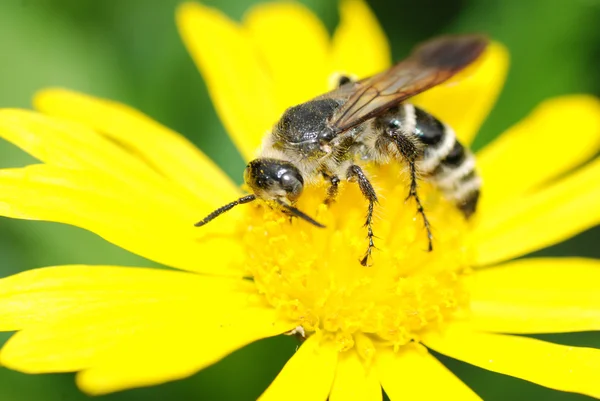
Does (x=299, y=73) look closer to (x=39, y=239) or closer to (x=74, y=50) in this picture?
(x=74, y=50)

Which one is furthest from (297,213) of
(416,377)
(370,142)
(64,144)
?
(64,144)

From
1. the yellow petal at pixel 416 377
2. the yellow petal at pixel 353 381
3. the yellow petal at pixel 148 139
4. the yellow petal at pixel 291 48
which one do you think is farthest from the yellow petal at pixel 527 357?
the yellow petal at pixel 291 48

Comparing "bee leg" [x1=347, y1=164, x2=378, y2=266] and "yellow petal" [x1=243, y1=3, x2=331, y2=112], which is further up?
"yellow petal" [x1=243, y1=3, x2=331, y2=112]

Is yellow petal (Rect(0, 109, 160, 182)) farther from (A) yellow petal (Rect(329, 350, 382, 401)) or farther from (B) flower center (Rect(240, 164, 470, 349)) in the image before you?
(A) yellow petal (Rect(329, 350, 382, 401))

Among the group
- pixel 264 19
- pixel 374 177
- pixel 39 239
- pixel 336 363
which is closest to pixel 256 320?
pixel 336 363

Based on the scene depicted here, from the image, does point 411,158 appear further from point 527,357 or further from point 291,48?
point 291,48

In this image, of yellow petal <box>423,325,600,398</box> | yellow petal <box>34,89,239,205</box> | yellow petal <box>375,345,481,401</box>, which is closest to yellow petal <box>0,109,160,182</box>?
yellow petal <box>34,89,239,205</box>
